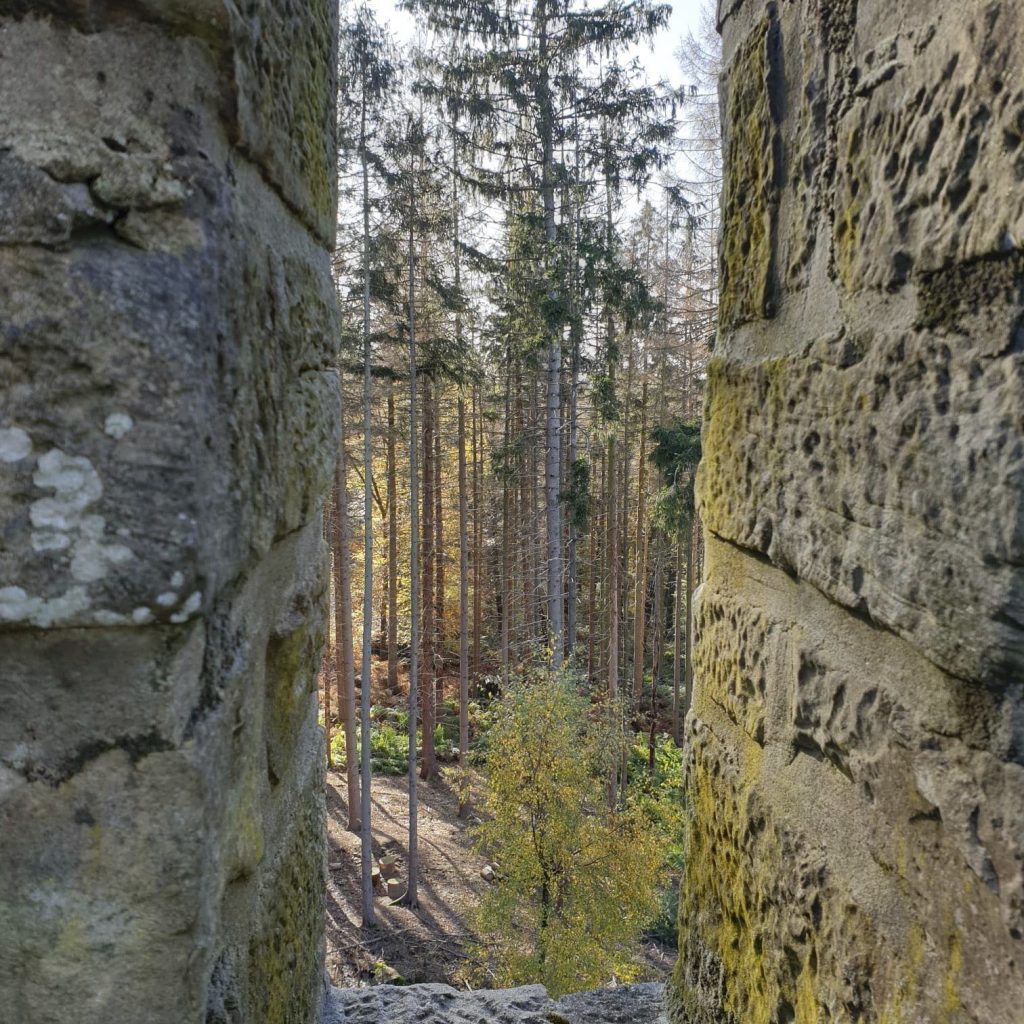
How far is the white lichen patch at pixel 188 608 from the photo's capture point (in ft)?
2.08

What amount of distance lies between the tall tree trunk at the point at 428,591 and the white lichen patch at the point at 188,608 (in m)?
14.6

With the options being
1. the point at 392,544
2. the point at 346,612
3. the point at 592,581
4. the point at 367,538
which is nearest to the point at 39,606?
the point at 367,538

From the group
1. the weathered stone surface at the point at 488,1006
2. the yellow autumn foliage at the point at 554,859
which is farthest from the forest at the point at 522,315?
the weathered stone surface at the point at 488,1006

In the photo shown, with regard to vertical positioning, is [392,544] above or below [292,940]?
below

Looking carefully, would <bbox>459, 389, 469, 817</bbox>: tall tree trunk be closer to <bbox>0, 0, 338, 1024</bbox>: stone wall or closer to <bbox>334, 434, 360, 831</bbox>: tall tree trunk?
<bbox>334, 434, 360, 831</bbox>: tall tree trunk

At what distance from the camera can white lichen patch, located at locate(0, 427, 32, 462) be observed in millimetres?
598

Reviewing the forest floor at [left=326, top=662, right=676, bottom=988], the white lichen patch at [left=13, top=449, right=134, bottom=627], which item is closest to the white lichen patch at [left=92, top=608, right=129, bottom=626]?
the white lichen patch at [left=13, top=449, right=134, bottom=627]

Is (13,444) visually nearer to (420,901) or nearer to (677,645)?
(420,901)

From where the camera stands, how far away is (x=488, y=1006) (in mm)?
1565

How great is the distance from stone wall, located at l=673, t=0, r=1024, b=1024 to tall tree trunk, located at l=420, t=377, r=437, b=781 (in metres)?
14.3

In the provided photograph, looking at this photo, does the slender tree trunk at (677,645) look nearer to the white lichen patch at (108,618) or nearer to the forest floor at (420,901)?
the forest floor at (420,901)

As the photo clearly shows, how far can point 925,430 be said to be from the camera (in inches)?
23.8

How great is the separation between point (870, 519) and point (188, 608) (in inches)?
22.6

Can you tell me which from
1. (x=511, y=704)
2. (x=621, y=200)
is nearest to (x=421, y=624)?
(x=511, y=704)
